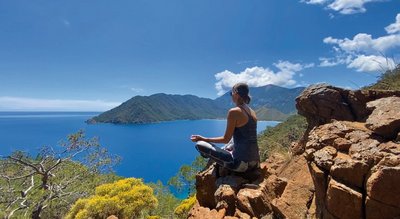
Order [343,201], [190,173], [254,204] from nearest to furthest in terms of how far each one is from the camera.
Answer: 1. [343,201]
2. [254,204]
3. [190,173]

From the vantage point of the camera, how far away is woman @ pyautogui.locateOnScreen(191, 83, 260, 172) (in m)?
5.96

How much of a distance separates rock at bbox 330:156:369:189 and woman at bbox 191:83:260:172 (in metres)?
2.17

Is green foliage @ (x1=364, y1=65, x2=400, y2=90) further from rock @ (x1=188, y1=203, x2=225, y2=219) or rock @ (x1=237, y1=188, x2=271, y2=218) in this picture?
rock @ (x1=188, y1=203, x2=225, y2=219)

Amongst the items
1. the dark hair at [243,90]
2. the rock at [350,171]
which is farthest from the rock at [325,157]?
the dark hair at [243,90]

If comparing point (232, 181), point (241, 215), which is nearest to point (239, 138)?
point (232, 181)

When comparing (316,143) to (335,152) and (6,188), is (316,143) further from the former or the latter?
(6,188)

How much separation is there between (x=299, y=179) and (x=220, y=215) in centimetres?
209

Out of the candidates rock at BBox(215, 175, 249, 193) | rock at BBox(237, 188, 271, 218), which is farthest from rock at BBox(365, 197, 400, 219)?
rock at BBox(215, 175, 249, 193)

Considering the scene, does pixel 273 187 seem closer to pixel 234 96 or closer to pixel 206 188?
pixel 206 188

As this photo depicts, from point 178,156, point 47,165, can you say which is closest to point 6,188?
point 47,165

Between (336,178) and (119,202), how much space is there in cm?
953

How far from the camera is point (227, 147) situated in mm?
6648

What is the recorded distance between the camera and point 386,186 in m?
3.51

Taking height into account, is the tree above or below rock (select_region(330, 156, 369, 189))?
below
